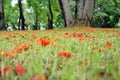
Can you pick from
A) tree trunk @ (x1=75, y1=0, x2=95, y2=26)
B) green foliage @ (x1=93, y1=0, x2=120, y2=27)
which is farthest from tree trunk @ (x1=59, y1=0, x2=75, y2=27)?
green foliage @ (x1=93, y1=0, x2=120, y2=27)

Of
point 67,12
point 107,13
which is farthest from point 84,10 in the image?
point 107,13

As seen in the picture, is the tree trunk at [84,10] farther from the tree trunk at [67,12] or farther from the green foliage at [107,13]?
the green foliage at [107,13]

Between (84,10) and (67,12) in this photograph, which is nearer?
(84,10)

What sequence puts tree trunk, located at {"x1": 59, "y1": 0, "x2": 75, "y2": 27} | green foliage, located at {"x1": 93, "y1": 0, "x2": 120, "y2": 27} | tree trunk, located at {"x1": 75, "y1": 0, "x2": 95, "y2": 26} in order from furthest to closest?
1. green foliage, located at {"x1": 93, "y1": 0, "x2": 120, "y2": 27}
2. tree trunk, located at {"x1": 59, "y1": 0, "x2": 75, "y2": 27}
3. tree trunk, located at {"x1": 75, "y1": 0, "x2": 95, "y2": 26}

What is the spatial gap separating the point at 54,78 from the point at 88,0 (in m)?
16.9

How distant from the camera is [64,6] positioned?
60.7 ft

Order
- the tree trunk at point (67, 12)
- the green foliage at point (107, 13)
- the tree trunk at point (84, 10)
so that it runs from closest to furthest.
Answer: the tree trunk at point (84, 10) < the tree trunk at point (67, 12) < the green foliage at point (107, 13)

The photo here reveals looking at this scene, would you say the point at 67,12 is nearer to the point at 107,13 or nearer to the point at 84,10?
the point at 84,10

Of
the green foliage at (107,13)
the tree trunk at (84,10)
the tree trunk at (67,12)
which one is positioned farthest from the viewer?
the green foliage at (107,13)

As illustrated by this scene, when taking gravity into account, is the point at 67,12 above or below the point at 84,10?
below

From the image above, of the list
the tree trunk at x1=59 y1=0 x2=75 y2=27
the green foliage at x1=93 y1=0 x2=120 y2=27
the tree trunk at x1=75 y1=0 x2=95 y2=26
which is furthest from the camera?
the green foliage at x1=93 y1=0 x2=120 y2=27

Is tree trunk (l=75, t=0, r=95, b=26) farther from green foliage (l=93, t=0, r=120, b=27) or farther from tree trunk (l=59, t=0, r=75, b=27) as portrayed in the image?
green foliage (l=93, t=0, r=120, b=27)

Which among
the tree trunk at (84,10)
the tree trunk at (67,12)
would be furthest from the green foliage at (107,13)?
the tree trunk at (67,12)

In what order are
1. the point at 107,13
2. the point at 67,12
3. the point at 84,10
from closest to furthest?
the point at 84,10 → the point at 67,12 → the point at 107,13
